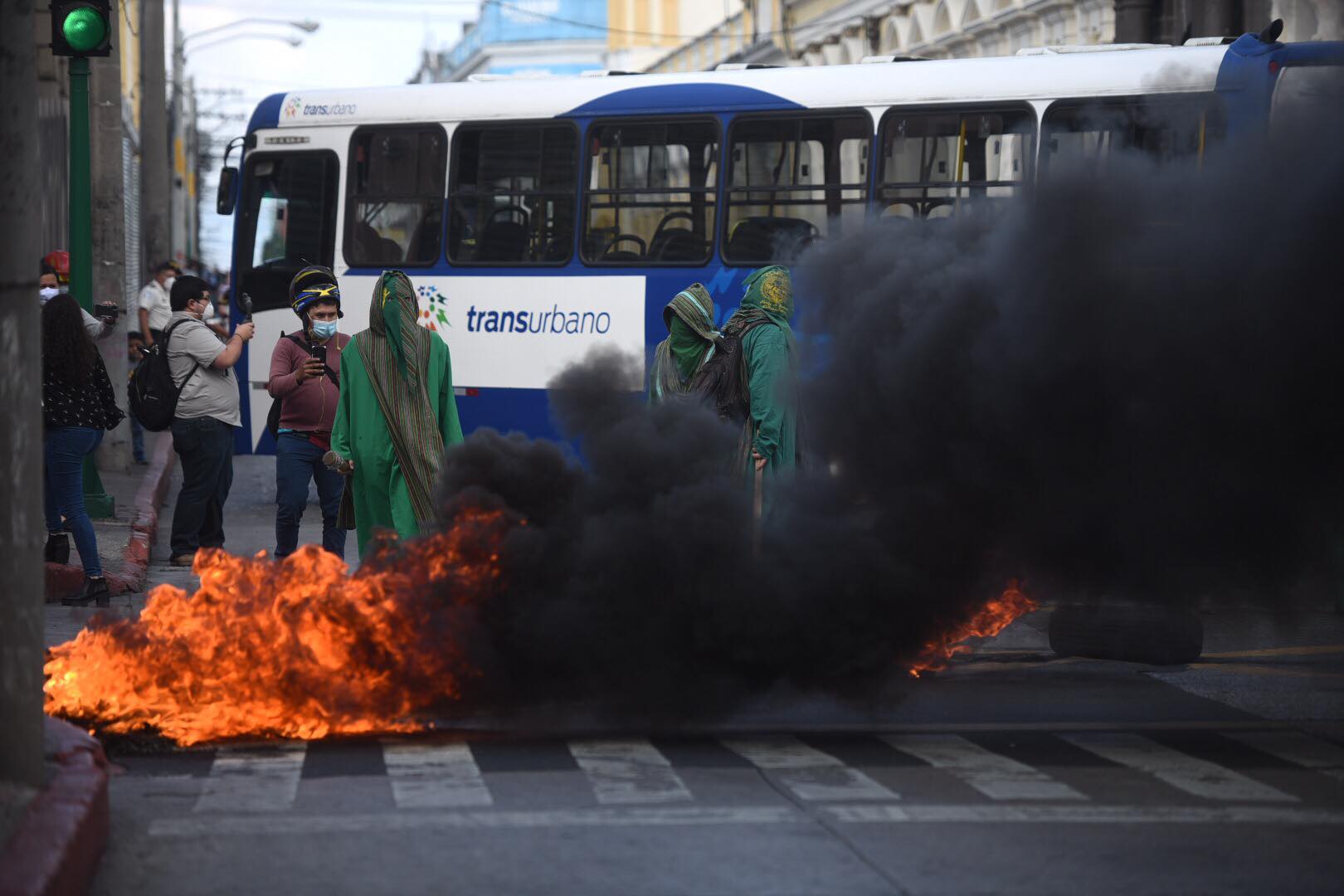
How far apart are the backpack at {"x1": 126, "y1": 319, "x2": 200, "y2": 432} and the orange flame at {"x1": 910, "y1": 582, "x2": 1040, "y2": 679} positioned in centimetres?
487

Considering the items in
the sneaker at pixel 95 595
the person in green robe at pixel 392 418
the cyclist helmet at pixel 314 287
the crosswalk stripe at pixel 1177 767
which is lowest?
the crosswalk stripe at pixel 1177 767

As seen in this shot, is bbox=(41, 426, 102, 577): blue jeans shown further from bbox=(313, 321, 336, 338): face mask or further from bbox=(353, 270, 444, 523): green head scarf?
bbox=(353, 270, 444, 523): green head scarf

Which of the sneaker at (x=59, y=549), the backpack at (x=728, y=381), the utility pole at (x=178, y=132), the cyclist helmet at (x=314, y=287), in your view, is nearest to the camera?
the backpack at (x=728, y=381)

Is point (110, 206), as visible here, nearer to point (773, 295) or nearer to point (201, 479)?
point (201, 479)

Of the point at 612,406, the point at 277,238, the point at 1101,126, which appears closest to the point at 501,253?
the point at 277,238

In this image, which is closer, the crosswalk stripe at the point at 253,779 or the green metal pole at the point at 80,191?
the crosswalk stripe at the point at 253,779

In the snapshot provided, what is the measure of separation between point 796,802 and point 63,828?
2154 millimetres

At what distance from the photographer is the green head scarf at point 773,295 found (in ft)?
27.5

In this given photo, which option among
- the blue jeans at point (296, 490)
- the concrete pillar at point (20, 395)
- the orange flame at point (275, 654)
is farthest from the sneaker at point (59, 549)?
the concrete pillar at point (20, 395)

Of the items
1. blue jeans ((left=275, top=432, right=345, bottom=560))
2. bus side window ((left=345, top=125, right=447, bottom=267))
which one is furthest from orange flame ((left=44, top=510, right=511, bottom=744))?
bus side window ((left=345, top=125, right=447, bottom=267))

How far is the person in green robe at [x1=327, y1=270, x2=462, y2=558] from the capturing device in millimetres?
7961

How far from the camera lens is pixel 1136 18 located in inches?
873

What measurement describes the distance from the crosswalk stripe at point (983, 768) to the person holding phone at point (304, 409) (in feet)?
12.4

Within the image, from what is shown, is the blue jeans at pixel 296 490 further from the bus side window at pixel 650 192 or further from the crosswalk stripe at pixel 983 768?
the bus side window at pixel 650 192
